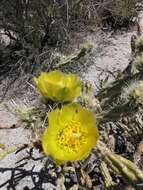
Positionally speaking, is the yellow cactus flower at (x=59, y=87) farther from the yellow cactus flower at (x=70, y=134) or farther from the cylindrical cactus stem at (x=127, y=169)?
the cylindrical cactus stem at (x=127, y=169)

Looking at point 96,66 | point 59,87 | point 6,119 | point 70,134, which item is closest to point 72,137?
point 70,134

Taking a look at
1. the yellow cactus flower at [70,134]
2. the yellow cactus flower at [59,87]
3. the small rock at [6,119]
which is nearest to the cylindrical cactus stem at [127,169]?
the yellow cactus flower at [70,134]

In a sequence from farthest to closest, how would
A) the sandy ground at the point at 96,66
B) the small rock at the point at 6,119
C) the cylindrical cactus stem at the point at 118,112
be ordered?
the small rock at the point at 6,119 < the sandy ground at the point at 96,66 < the cylindrical cactus stem at the point at 118,112

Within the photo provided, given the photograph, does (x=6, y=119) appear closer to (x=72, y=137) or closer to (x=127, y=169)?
(x=72, y=137)

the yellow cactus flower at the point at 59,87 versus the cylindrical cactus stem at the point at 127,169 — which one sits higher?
the yellow cactus flower at the point at 59,87

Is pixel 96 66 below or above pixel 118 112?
above

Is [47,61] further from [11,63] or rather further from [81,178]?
[81,178]

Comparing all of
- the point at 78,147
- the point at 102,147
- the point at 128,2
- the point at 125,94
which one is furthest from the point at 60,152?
the point at 128,2
